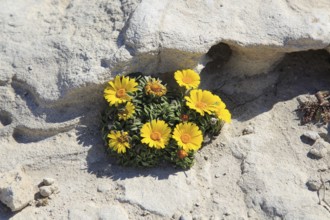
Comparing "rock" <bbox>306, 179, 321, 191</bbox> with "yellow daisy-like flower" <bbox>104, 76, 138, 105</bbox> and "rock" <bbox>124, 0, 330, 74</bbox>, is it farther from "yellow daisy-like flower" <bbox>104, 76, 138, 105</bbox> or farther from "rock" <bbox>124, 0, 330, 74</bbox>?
"yellow daisy-like flower" <bbox>104, 76, 138, 105</bbox>

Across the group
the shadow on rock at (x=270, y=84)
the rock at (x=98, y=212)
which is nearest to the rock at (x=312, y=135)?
the shadow on rock at (x=270, y=84)

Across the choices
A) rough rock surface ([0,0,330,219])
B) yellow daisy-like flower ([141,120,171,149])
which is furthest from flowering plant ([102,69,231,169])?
rough rock surface ([0,0,330,219])

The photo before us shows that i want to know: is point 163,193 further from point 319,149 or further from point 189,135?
point 319,149

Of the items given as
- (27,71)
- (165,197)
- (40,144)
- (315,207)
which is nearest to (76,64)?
(27,71)

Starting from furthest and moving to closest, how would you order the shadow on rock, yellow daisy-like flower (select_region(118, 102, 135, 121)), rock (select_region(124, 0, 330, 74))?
the shadow on rock
rock (select_region(124, 0, 330, 74))
yellow daisy-like flower (select_region(118, 102, 135, 121))

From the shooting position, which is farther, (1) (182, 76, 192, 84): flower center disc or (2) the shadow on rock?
(2) the shadow on rock

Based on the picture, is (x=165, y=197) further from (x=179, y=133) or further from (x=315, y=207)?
(x=315, y=207)
